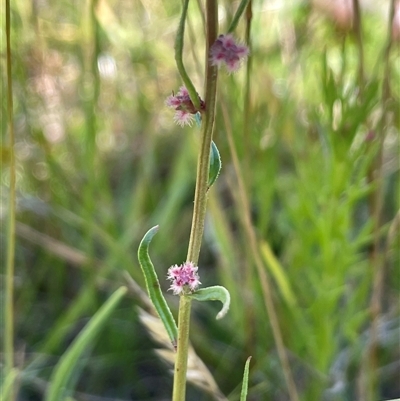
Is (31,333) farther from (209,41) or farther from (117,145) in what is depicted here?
(209,41)

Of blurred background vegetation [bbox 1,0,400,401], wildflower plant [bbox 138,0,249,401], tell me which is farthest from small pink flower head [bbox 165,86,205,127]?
blurred background vegetation [bbox 1,0,400,401]

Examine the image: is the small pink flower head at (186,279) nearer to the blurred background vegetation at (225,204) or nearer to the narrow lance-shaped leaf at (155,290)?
the narrow lance-shaped leaf at (155,290)

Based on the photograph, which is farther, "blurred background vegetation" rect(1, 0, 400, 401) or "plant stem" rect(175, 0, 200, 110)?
"blurred background vegetation" rect(1, 0, 400, 401)

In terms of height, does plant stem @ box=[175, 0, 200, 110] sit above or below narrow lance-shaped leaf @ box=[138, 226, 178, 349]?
above

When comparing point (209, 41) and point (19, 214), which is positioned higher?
point (19, 214)

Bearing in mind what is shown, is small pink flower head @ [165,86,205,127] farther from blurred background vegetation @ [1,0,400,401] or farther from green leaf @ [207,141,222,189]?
blurred background vegetation @ [1,0,400,401]

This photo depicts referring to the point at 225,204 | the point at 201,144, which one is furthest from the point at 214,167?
the point at 225,204

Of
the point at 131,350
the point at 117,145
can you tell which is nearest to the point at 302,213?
the point at 131,350
